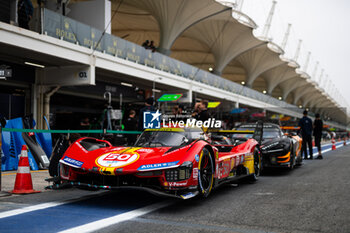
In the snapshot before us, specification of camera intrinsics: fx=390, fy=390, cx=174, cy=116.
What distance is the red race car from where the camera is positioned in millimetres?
4945

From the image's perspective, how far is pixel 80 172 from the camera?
17.3ft

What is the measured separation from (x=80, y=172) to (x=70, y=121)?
18.3m

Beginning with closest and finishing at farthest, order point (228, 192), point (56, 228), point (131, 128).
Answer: point (56, 228)
point (228, 192)
point (131, 128)

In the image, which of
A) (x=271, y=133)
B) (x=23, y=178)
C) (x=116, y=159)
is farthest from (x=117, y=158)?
(x=271, y=133)

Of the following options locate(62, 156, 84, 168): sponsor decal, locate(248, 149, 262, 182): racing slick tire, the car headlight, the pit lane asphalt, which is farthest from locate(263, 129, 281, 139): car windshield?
locate(62, 156, 84, 168): sponsor decal

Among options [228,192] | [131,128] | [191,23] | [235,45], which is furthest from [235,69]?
[228,192]

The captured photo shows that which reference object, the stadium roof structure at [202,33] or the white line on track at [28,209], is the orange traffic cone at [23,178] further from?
the stadium roof structure at [202,33]

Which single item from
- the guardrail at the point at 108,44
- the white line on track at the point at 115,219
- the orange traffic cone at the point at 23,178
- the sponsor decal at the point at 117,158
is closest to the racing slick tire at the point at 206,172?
the white line on track at the point at 115,219

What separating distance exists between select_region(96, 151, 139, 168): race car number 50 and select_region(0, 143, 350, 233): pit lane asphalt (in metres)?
0.58

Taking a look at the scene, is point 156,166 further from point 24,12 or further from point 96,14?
point 96,14

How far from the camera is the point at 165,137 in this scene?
6.34 m

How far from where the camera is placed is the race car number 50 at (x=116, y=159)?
16.8 feet

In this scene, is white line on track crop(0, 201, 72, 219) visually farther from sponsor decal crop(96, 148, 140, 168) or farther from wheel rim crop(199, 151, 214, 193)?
wheel rim crop(199, 151, 214, 193)

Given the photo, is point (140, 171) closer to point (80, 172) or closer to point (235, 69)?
point (80, 172)
